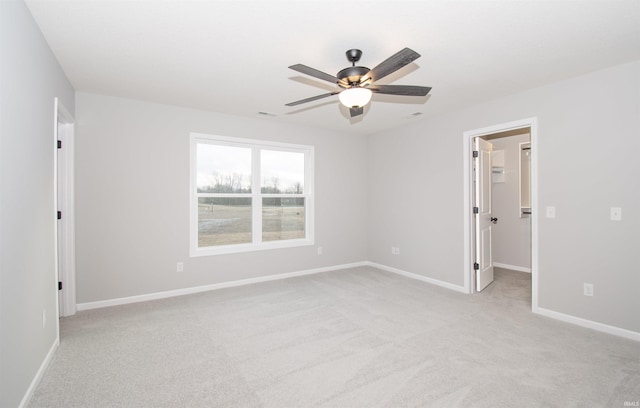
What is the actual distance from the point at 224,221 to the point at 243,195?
1.61 feet

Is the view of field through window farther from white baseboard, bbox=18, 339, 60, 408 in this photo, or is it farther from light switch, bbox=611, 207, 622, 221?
light switch, bbox=611, 207, 622, 221

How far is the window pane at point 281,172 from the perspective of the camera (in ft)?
16.1

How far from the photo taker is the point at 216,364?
7.87ft

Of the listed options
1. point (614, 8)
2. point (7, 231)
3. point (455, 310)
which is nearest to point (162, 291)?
point (7, 231)


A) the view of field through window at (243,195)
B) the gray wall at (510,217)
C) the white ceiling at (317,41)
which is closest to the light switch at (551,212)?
the white ceiling at (317,41)

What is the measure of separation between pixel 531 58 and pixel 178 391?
392cm

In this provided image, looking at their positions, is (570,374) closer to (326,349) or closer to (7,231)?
(326,349)

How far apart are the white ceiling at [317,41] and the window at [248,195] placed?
1143mm

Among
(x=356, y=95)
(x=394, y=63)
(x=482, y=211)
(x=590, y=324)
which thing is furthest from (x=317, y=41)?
(x=590, y=324)

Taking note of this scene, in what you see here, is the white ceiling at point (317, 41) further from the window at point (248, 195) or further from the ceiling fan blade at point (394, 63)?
the window at point (248, 195)

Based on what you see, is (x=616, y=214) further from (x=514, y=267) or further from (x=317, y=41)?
(x=317, y=41)

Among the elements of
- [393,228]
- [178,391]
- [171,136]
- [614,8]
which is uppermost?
[614,8]

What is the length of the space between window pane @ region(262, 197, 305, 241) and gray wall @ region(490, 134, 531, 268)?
376cm

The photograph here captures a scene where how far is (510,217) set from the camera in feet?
18.3
